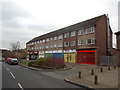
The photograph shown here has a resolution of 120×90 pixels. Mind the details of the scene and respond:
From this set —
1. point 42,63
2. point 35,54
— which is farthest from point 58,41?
point 42,63

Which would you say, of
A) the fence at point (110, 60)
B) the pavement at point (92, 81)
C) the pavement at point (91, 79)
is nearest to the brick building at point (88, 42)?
the fence at point (110, 60)

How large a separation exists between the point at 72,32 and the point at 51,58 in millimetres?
20550

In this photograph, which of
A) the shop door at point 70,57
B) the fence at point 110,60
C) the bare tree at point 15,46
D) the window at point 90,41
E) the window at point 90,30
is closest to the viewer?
the fence at point 110,60

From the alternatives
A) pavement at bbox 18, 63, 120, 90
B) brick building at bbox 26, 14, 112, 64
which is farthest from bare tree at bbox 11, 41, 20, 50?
pavement at bbox 18, 63, 120, 90

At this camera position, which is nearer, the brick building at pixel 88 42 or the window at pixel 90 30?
the brick building at pixel 88 42

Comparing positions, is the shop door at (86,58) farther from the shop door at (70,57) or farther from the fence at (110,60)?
the shop door at (70,57)

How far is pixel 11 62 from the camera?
36562 millimetres

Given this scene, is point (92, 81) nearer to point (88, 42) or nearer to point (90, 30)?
point (88, 42)

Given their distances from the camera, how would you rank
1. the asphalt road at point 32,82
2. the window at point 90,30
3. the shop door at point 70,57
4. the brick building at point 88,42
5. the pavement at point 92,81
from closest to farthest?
the pavement at point 92,81 → the asphalt road at point 32,82 → the brick building at point 88,42 → the window at point 90,30 → the shop door at point 70,57

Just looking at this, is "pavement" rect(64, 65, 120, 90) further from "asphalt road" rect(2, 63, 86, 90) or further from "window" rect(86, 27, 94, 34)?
"window" rect(86, 27, 94, 34)

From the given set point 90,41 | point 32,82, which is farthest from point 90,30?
point 32,82

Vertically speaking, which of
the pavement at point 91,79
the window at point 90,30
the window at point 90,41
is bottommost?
the pavement at point 91,79

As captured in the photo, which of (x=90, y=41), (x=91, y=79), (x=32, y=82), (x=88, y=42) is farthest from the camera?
(x=88, y=42)

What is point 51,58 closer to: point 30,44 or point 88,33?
point 88,33
